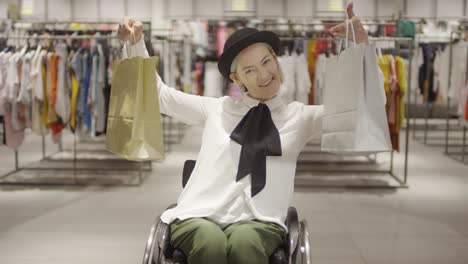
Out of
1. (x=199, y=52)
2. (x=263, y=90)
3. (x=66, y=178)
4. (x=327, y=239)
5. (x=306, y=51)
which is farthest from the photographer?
(x=199, y=52)

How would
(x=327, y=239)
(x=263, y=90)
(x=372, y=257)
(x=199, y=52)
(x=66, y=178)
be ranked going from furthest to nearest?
(x=199, y=52) < (x=66, y=178) < (x=327, y=239) < (x=372, y=257) < (x=263, y=90)

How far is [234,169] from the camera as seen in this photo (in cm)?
245

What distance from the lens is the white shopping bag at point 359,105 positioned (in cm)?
221

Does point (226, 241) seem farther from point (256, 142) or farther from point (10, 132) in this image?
point (10, 132)

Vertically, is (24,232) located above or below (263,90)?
below

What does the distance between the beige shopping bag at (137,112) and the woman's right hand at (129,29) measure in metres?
0.12

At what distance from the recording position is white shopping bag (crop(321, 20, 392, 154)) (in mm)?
2209

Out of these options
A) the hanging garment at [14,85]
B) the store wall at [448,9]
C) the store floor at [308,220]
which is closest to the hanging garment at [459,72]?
the store floor at [308,220]

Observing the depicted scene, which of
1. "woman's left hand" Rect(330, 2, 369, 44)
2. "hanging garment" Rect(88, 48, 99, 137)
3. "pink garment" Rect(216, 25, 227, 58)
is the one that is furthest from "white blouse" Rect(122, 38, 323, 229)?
"pink garment" Rect(216, 25, 227, 58)

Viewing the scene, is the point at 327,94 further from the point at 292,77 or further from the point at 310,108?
the point at 292,77

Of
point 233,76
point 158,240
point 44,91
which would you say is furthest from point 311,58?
point 158,240

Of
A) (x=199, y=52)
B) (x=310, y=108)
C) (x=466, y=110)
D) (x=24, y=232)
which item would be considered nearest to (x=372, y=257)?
(x=310, y=108)

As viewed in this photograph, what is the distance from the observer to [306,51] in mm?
6738

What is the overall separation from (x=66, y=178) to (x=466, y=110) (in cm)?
424
